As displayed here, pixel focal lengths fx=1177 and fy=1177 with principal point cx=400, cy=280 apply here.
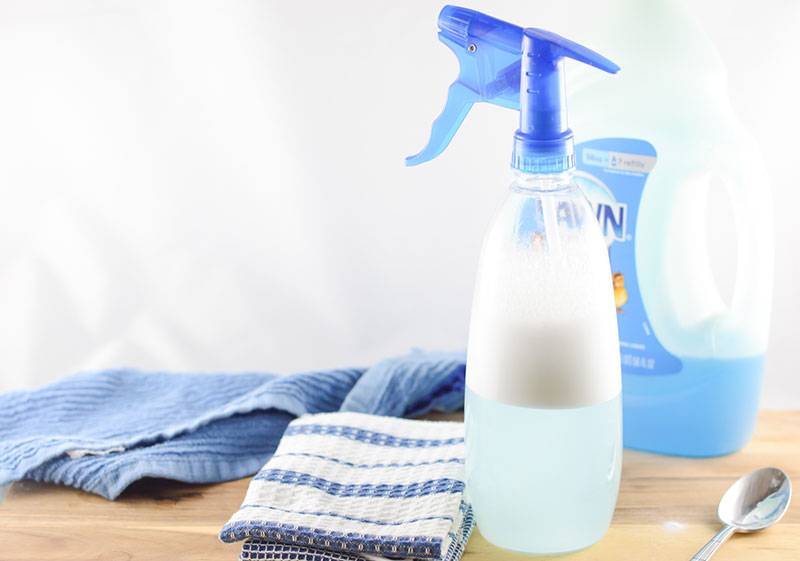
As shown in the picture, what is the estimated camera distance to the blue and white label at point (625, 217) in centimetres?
94

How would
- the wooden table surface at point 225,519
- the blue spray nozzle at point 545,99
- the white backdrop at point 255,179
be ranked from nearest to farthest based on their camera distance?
the blue spray nozzle at point 545,99
the wooden table surface at point 225,519
the white backdrop at point 255,179

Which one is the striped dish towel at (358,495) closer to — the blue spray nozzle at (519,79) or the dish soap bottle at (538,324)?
the dish soap bottle at (538,324)

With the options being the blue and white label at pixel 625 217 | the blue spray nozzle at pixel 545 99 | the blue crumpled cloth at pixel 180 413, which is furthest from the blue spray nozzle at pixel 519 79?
the blue crumpled cloth at pixel 180 413

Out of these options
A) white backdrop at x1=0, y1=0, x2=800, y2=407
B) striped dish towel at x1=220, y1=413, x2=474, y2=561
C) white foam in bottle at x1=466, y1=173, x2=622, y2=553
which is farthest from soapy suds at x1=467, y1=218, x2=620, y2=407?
white backdrop at x1=0, y1=0, x2=800, y2=407

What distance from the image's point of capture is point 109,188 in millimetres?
1204

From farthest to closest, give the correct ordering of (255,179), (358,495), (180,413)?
(255,179), (180,413), (358,495)

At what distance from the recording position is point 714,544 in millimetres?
845

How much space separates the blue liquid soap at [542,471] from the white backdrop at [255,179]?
1.30 ft

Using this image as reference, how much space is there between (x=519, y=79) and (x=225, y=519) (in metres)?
0.40

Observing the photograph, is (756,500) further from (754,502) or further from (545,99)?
(545,99)

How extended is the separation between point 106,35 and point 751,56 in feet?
2.00

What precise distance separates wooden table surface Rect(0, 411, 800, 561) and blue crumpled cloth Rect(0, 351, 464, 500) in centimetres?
2

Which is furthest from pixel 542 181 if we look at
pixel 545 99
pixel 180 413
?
pixel 180 413

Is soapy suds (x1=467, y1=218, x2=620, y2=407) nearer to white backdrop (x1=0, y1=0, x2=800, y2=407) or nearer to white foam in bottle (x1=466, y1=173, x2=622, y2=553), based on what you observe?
white foam in bottle (x1=466, y1=173, x2=622, y2=553)
